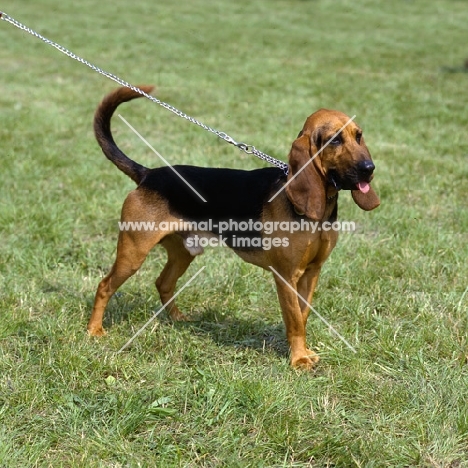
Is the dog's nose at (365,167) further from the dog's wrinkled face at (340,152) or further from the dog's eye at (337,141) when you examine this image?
the dog's eye at (337,141)

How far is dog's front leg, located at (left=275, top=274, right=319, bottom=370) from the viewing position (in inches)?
149

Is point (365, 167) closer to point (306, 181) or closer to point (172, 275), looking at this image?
point (306, 181)

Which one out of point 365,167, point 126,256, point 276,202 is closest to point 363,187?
point 365,167

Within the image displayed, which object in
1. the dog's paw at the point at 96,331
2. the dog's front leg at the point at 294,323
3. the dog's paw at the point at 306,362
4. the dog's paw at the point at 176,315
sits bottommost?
the dog's paw at the point at 176,315

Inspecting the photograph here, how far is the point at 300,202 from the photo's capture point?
3482 millimetres

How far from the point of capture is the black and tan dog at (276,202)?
343cm

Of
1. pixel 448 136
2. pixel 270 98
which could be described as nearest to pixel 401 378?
pixel 448 136

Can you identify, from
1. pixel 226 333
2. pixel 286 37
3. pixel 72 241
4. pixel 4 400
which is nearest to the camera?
pixel 4 400

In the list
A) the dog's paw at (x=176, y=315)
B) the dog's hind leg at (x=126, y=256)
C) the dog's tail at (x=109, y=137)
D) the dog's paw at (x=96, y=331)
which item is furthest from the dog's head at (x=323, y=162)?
the dog's paw at (x=96, y=331)

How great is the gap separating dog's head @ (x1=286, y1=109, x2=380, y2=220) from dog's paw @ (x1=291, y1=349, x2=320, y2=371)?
90 cm

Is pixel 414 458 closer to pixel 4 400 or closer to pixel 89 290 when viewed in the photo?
pixel 4 400

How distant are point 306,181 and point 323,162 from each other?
0.13 m

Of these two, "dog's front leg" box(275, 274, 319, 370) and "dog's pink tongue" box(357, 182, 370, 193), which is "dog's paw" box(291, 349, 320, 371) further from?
"dog's pink tongue" box(357, 182, 370, 193)

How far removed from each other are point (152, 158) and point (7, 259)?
3062 mm
